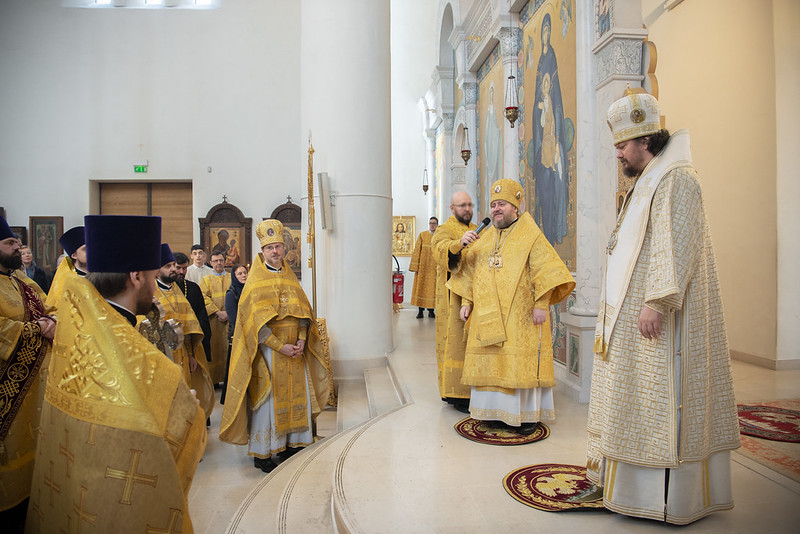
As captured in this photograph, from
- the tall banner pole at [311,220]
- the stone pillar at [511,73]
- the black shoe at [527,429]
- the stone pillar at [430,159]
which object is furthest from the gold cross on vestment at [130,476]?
the stone pillar at [430,159]

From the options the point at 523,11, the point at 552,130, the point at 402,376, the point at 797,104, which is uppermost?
the point at 523,11

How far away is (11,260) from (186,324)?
2.01m

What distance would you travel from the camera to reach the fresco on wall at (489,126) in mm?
7803

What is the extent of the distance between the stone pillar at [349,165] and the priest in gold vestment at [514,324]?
3.17m

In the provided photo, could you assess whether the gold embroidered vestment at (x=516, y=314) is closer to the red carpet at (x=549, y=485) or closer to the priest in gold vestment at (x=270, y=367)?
the red carpet at (x=549, y=485)

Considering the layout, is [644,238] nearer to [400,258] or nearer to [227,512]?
[227,512]

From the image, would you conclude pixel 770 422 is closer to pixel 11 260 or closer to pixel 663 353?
pixel 663 353

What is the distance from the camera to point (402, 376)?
592 cm

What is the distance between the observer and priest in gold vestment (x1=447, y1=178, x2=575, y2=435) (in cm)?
383

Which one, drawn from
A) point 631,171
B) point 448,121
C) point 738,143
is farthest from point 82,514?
point 448,121

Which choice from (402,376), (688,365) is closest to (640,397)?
(688,365)

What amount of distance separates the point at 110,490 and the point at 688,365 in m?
2.24

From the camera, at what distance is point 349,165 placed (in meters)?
6.99

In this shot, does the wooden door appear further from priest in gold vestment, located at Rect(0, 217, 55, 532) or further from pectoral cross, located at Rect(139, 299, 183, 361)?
pectoral cross, located at Rect(139, 299, 183, 361)
